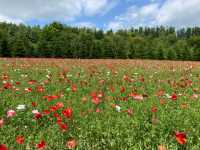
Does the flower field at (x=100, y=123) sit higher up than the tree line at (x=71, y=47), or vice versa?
the tree line at (x=71, y=47)

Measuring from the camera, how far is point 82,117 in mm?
4875

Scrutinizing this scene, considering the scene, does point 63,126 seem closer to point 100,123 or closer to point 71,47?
point 100,123

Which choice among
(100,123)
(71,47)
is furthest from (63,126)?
(71,47)

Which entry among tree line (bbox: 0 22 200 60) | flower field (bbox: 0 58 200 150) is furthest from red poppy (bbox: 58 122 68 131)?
tree line (bbox: 0 22 200 60)

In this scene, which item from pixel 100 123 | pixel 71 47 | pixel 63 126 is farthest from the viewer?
pixel 71 47

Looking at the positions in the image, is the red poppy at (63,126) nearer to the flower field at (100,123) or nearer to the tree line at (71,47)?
the flower field at (100,123)

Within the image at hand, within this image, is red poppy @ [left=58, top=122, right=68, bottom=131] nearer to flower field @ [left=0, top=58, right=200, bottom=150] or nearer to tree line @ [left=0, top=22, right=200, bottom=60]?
flower field @ [left=0, top=58, right=200, bottom=150]

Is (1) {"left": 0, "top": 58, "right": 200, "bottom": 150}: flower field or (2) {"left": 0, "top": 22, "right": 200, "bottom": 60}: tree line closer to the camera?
(1) {"left": 0, "top": 58, "right": 200, "bottom": 150}: flower field

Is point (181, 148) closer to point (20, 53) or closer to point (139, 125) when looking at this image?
point (139, 125)

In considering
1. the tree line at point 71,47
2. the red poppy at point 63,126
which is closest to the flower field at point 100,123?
the red poppy at point 63,126

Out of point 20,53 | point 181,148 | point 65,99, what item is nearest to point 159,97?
point 65,99

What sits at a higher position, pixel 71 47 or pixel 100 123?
pixel 71 47

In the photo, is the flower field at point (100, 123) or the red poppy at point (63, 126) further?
the red poppy at point (63, 126)

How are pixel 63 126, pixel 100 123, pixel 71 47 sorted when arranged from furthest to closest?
pixel 71 47, pixel 100 123, pixel 63 126
